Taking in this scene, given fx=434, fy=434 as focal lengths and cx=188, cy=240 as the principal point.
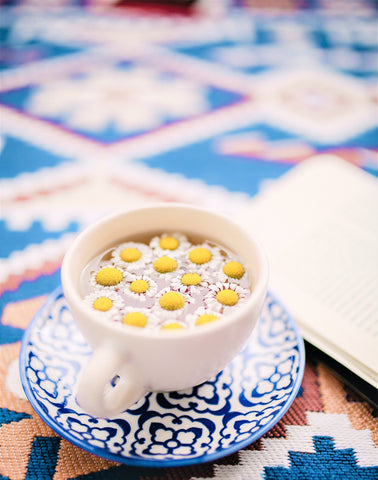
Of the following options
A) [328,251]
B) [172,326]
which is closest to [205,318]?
[172,326]

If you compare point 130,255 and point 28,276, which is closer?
point 130,255

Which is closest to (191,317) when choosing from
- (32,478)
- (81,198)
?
(32,478)

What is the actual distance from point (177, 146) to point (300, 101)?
9.8 inches

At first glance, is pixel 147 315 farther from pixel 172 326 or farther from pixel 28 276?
pixel 28 276

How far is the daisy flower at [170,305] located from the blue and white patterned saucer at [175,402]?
0.21 ft

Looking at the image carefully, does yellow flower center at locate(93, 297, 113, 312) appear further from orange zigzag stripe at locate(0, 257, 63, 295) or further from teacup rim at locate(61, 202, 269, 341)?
orange zigzag stripe at locate(0, 257, 63, 295)

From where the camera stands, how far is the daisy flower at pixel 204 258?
34 centimetres

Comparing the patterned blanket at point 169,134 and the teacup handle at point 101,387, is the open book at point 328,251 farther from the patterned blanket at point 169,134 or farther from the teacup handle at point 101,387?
the teacup handle at point 101,387

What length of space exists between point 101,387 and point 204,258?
13 centimetres

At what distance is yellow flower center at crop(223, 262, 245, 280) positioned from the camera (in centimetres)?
33

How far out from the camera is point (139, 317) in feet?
0.94

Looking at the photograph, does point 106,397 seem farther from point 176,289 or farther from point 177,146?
point 177,146

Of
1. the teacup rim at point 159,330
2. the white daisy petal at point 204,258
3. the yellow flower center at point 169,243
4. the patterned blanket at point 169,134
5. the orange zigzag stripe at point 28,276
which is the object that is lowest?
the orange zigzag stripe at point 28,276

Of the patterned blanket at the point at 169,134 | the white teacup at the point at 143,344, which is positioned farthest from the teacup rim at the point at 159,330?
the patterned blanket at the point at 169,134
